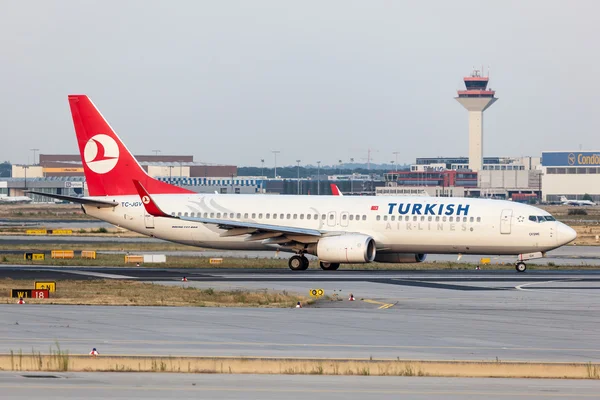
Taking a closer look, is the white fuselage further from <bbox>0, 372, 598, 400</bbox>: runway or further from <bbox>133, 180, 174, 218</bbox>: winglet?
<bbox>0, 372, 598, 400</bbox>: runway

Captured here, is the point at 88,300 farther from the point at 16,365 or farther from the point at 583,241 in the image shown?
the point at 583,241

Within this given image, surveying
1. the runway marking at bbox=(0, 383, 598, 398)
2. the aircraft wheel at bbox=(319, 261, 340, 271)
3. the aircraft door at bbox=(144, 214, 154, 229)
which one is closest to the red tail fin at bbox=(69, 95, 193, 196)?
the aircraft door at bbox=(144, 214, 154, 229)

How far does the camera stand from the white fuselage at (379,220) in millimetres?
47969

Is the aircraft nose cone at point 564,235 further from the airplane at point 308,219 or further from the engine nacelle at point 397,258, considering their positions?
the engine nacelle at point 397,258

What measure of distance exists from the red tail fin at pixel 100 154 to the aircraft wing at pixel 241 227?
3.35m

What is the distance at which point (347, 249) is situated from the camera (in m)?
46.8

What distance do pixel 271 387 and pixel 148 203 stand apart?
104ft

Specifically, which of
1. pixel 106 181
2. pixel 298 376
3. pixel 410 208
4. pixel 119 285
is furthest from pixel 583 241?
pixel 298 376

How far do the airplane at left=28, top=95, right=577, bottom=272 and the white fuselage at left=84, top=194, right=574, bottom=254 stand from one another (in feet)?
0.16

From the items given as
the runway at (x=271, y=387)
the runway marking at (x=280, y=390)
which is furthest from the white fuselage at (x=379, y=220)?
the runway marking at (x=280, y=390)

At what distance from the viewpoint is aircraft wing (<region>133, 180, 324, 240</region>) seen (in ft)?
157

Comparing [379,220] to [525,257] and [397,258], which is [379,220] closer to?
[397,258]

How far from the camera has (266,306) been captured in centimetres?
3117

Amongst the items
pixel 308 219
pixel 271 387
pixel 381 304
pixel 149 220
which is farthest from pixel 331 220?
pixel 271 387
